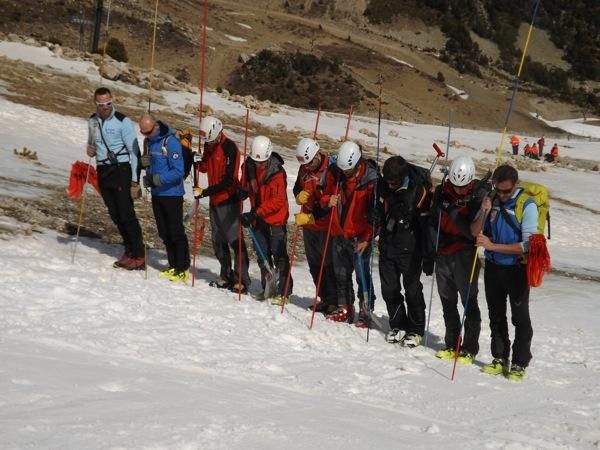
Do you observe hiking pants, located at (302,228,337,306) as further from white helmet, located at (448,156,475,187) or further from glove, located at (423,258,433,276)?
white helmet, located at (448,156,475,187)

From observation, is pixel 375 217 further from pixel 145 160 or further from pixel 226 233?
pixel 145 160

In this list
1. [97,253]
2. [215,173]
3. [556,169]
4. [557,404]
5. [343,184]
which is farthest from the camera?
[556,169]

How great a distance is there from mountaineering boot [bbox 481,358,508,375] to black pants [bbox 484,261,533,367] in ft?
0.18

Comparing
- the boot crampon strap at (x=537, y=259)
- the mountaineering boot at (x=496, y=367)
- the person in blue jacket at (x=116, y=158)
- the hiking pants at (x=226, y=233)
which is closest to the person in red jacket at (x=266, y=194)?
the hiking pants at (x=226, y=233)

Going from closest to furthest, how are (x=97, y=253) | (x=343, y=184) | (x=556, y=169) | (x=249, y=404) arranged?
1. (x=249, y=404)
2. (x=343, y=184)
3. (x=97, y=253)
4. (x=556, y=169)

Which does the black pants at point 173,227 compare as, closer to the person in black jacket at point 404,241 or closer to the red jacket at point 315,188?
the red jacket at point 315,188

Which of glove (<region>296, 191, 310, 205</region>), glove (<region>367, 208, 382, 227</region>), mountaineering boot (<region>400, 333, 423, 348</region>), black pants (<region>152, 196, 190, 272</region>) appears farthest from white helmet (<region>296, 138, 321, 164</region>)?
mountaineering boot (<region>400, 333, 423, 348</region>)

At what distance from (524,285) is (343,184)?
7.00 ft

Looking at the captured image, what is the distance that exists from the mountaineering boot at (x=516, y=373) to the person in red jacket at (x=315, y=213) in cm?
217

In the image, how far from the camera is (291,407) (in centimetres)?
574

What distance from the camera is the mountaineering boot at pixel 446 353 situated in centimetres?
811

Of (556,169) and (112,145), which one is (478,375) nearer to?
(112,145)

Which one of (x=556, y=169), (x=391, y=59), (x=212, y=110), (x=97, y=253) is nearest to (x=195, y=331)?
(x=97, y=253)

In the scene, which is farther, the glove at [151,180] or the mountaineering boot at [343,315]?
the mountaineering boot at [343,315]
